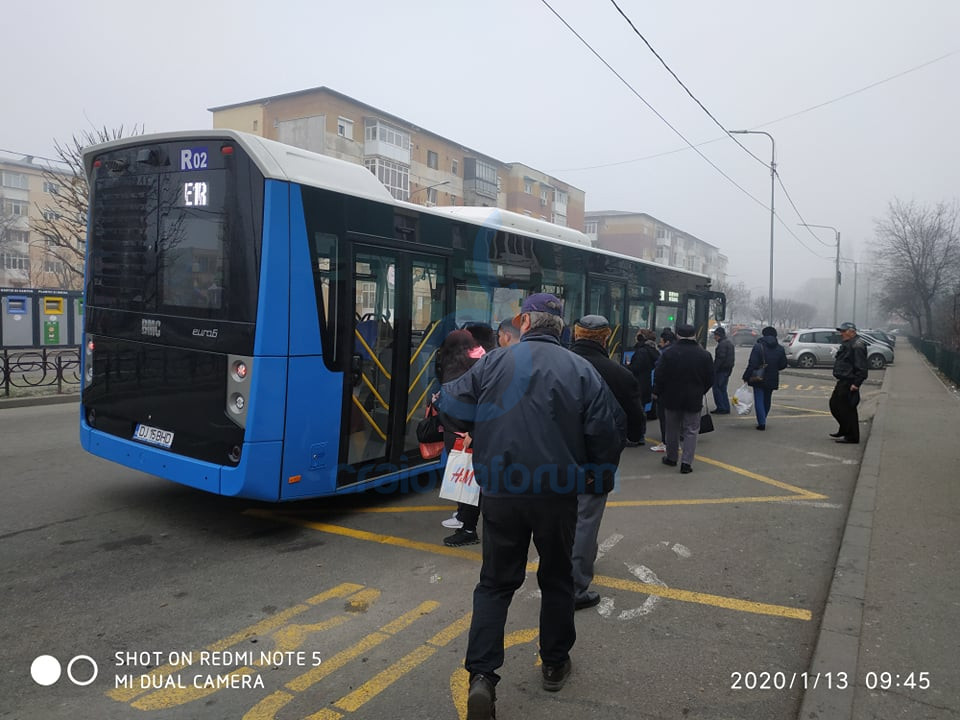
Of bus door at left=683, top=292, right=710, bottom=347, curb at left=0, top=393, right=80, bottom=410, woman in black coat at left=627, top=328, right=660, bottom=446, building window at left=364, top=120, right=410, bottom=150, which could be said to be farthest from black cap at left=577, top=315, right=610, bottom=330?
building window at left=364, top=120, right=410, bottom=150

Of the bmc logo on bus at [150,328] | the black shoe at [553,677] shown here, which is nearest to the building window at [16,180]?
the bmc logo on bus at [150,328]

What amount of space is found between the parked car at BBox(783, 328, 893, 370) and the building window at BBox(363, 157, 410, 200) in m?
27.7

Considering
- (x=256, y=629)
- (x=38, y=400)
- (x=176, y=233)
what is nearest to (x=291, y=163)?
(x=176, y=233)

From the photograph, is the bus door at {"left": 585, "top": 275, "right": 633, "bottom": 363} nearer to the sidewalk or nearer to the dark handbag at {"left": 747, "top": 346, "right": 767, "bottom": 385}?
the dark handbag at {"left": 747, "top": 346, "right": 767, "bottom": 385}

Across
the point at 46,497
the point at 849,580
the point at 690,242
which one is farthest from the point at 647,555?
the point at 690,242

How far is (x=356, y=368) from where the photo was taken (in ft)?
19.7

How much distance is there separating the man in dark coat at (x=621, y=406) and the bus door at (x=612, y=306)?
5.99 metres

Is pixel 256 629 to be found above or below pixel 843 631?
below

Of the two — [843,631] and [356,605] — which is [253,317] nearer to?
[356,605]

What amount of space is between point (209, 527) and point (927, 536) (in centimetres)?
610

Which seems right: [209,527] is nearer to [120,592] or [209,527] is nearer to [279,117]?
[120,592]

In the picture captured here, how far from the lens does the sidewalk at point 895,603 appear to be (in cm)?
329

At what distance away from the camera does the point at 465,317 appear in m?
7.57

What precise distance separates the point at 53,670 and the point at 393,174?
4780 centimetres
